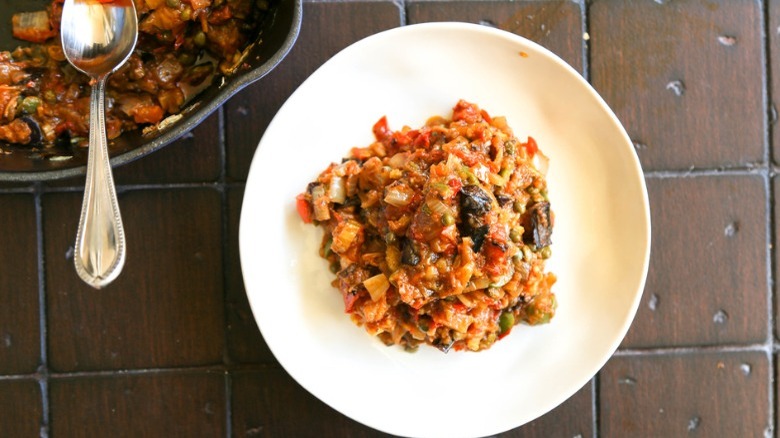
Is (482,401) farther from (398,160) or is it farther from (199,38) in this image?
(199,38)

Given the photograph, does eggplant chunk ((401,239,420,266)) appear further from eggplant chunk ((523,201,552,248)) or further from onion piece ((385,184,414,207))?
eggplant chunk ((523,201,552,248))

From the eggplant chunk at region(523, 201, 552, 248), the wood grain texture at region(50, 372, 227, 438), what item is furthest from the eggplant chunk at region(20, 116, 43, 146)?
the eggplant chunk at region(523, 201, 552, 248)

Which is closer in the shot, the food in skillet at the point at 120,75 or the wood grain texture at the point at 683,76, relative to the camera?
the food in skillet at the point at 120,75

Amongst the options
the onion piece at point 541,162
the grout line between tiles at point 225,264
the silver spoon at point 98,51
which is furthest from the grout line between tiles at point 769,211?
Answer: the silver spoon at point 98,51

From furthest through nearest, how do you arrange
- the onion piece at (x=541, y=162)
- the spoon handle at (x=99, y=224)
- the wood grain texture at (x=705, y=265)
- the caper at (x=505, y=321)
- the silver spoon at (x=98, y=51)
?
the wood grain texture at (x=705, y=265) → the onion piece at (x=541, y=162) → the caper at (x=505, y=321) → the silver spoon at (x=98, y=51) → the spoon handle at (x=99, y=224)

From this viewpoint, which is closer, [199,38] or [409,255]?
[409,255]

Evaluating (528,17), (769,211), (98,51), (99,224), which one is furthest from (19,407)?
(769,211)

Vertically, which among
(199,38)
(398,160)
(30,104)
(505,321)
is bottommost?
(505,321)

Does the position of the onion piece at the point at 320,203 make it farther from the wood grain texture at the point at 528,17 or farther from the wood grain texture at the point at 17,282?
the wood grain texture at the point at 17,282
